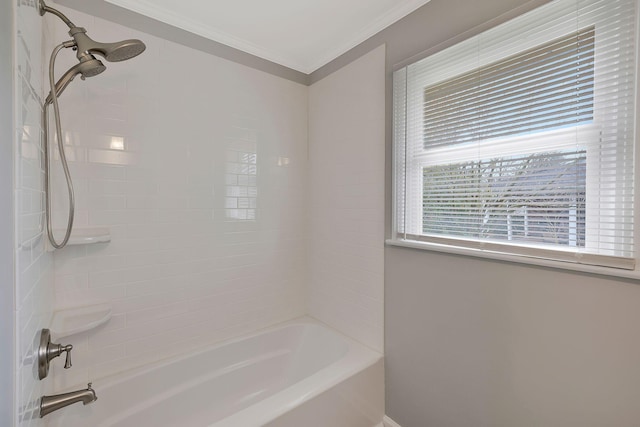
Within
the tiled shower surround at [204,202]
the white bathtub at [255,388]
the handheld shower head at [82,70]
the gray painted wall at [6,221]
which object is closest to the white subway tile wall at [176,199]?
the tiled shower surround at [204,202]

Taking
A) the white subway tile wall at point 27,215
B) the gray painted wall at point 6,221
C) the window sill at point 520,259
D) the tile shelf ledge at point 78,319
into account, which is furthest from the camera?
the tile shelf ledge at point 78,319

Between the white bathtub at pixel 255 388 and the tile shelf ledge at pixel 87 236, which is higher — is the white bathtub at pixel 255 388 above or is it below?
below

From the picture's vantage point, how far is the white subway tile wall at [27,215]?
0.68m

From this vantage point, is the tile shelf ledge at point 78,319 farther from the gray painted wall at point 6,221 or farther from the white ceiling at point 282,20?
the white ceiling at point 282,20

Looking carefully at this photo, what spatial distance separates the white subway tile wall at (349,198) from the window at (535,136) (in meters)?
0.29

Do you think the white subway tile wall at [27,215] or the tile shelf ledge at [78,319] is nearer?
the white subway tile wall at [27,215]

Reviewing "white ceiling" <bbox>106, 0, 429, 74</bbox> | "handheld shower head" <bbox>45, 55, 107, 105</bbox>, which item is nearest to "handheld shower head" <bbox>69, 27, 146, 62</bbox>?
"handheld shower head" <bbox>45, 55, 107, 105</bbox>

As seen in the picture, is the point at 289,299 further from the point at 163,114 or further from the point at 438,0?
the point at 438,0

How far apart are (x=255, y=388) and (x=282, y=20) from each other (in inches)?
97.7

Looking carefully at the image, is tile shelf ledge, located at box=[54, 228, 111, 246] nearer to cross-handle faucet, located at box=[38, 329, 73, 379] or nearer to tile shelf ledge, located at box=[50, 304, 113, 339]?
tile shelf ledge, located at box=[50, 304, 113, 339]

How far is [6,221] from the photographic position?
60 cm

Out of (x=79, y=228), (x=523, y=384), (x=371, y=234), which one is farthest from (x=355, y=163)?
(x=79, y=228)

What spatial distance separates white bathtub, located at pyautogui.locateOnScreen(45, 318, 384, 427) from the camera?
1.32 meters

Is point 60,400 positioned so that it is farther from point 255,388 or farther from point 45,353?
point 255,388
